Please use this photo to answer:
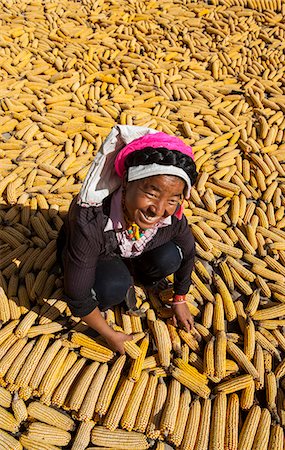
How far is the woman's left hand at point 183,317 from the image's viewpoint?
325 cm

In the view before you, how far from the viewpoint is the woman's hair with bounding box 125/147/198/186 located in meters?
Result: 2.09

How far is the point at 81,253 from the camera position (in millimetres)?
2461

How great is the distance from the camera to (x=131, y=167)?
216cm

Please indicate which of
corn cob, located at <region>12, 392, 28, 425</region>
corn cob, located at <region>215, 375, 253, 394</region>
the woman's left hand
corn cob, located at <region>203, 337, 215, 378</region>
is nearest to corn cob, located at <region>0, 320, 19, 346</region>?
corn cob, located at <region>12, 392, 28, 425</region>

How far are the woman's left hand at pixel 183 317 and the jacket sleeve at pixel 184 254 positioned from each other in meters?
0.14

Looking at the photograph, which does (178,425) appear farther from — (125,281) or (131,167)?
(131,167)

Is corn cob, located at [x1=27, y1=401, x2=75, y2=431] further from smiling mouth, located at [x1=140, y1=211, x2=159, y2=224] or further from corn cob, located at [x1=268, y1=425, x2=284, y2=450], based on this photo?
smiling mouth, located at [x1=140, y1=211, x2=159, y2=224]

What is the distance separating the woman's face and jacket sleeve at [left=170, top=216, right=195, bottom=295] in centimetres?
55

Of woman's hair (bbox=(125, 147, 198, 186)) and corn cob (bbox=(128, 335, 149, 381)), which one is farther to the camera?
corn cob (bbox=(128, 335, 149, 381))

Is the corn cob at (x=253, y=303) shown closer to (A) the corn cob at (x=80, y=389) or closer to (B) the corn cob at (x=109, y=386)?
(B) the corn cob at (x=109, y=386)

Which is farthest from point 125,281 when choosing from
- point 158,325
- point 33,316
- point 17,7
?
point 17,7

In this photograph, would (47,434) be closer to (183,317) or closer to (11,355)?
(11,355)

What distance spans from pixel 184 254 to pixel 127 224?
2.22ft

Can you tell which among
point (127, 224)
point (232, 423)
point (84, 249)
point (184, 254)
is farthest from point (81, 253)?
point (232, 423)
